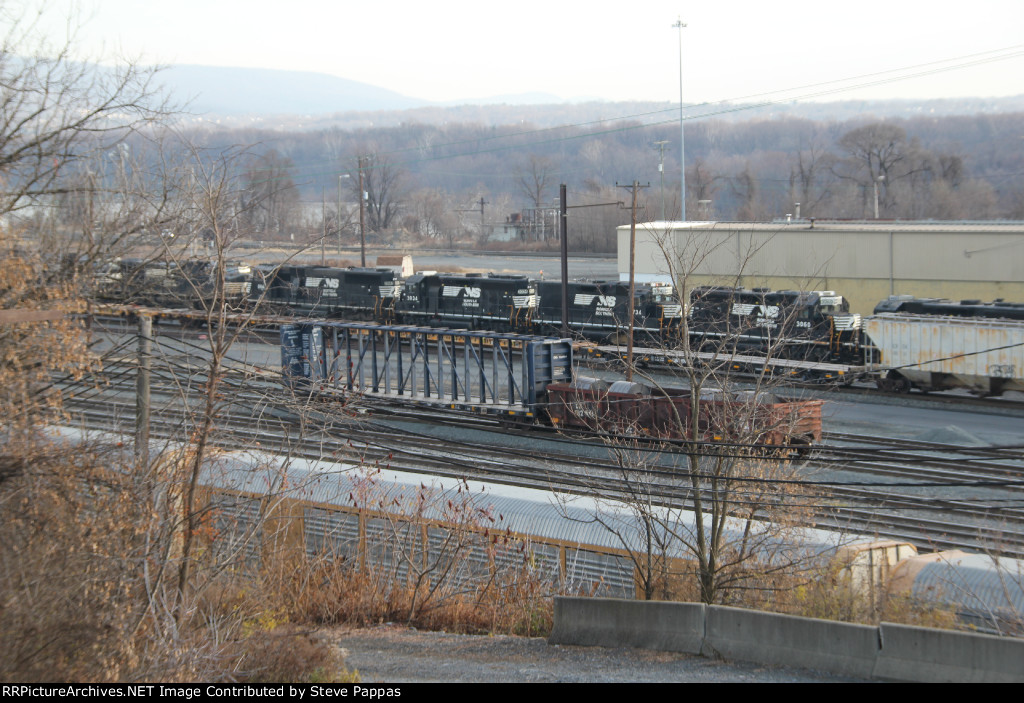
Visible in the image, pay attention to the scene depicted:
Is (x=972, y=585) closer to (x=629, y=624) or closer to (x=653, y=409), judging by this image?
(x=629, y=624)

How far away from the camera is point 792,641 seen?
837 centimetres

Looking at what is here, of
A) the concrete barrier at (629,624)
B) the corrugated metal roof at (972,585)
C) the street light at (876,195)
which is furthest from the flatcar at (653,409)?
the street light at (876,195)

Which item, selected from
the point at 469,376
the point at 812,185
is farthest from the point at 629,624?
the point at 812,185

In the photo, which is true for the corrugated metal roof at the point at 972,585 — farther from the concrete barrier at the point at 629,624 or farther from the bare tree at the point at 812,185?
the bare tree at the point at 812,185

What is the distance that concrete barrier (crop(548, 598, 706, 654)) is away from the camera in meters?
8.98

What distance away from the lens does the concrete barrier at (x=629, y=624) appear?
8.98 m

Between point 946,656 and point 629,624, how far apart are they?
3.18 meters

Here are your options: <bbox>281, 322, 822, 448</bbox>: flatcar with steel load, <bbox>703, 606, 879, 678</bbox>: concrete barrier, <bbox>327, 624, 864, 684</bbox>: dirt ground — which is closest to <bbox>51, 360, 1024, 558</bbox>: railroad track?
<bbox>281, 322, 822, 448</bbox>: flatcar with steel load

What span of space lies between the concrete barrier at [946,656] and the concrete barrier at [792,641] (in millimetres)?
157

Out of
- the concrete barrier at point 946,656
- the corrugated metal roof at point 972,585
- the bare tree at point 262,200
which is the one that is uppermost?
the bare tree at point 262,200

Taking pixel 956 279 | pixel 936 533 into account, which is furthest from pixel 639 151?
pixel 936 533

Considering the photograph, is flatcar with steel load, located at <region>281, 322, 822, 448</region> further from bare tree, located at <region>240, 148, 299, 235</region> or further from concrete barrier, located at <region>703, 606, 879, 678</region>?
concrete barrier, located at <region>703, 606, 879, 678</region>
